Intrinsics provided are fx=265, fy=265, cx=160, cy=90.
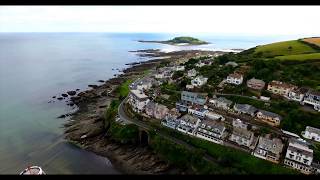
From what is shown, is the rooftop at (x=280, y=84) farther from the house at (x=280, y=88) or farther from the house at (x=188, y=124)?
the house at (x=188, y=124)

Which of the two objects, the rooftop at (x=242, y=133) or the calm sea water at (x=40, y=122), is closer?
the rooftop at (x=242, y=133)

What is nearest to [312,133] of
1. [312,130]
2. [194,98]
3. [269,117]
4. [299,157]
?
[312,130]

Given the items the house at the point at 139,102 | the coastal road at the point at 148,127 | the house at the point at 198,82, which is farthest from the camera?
the house at the point at 198,82

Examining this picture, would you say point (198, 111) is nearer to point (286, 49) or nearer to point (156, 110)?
point (156, 110)

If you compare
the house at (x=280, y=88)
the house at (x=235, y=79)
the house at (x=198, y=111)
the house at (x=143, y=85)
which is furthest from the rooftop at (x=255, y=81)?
the house at (x=143, y=85)
